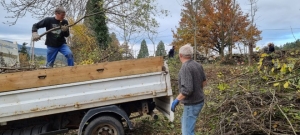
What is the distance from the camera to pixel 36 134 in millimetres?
4727

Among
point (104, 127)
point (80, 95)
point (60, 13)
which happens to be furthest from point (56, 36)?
point (104, 127)

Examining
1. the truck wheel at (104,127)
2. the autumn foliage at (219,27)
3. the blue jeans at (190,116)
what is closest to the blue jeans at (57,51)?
the truck wheel at (104,127)

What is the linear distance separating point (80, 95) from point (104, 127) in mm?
642

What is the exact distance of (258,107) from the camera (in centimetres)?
442

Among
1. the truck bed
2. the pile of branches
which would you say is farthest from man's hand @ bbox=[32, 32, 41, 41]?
the pile of branches

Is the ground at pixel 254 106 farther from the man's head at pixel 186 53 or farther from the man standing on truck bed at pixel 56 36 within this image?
the man standing on truck bed at pixel 56 36

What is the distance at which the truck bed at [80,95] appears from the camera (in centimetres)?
441

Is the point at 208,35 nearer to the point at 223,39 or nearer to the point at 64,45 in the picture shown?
the point at 223,39

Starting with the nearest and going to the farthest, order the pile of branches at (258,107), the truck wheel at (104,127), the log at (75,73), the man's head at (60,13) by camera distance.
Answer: the pile of branches at (258,107) → the log at (75,73) → the truck wheel at (104,127) → the man's head at (60,13)

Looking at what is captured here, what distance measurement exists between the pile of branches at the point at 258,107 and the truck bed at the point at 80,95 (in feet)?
3.15

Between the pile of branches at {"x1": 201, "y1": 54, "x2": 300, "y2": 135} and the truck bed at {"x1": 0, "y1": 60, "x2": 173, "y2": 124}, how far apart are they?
96 cm

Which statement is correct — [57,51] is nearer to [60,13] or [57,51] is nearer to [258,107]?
[60,13]

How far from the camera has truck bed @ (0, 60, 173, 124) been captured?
14.5 ft

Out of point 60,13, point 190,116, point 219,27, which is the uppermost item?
point 219,27
